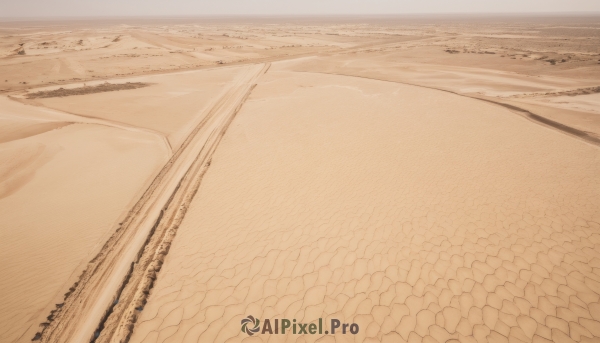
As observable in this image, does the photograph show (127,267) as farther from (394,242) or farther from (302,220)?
(394,242)

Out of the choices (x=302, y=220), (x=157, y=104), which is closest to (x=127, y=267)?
(x=302, y=220)

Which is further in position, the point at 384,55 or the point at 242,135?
the point at 384,55

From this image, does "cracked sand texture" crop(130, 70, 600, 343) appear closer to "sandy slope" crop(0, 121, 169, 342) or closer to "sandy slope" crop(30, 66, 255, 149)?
"sandy slope" crop(0, 121, 169, 342)

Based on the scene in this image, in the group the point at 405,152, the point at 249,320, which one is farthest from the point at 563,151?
the point at 249,320

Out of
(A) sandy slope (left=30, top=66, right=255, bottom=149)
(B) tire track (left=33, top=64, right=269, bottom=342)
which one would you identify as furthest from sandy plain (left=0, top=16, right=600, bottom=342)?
(A) sandy slope (left=30, top=66, right=255, bottom=149)

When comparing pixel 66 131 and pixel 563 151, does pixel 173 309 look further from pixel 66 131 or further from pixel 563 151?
pixel 563 151
